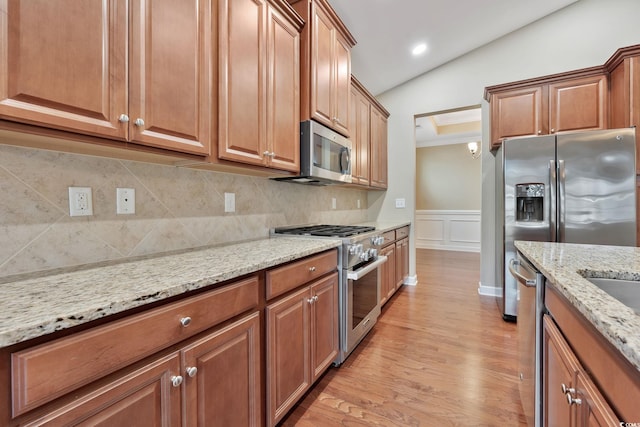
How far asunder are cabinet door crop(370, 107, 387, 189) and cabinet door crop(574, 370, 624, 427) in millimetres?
2840

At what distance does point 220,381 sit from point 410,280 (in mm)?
3268

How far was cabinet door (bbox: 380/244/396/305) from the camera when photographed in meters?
2.83

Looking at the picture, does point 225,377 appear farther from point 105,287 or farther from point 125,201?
point 125,201

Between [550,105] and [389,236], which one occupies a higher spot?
[550,105]

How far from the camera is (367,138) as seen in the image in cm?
333

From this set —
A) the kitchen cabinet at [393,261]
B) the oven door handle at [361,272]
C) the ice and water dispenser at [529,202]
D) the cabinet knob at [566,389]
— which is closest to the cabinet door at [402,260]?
the kitchen cabinet at [393,261]

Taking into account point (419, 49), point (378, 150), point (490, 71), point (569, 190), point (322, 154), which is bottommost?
point (569, 190)

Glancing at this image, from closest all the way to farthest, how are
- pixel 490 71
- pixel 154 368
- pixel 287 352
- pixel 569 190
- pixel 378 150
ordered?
1. pixel 154 368
2. pixel 287 352
3. pixel 569 190
4. pixel 490 71
5. pixel 378 150

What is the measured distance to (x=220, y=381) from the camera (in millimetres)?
1016

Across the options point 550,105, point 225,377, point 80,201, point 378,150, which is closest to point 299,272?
point 225,377

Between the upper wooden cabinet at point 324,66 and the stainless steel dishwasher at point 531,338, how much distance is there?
5.11 feet

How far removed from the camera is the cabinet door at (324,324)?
1.60 metres

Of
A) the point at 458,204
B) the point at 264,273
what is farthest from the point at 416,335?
the point at 458,204

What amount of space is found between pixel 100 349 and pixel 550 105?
3913 mm
